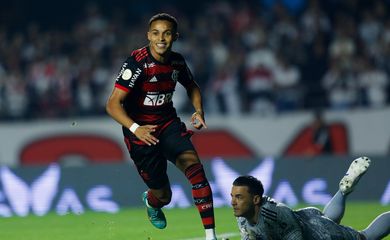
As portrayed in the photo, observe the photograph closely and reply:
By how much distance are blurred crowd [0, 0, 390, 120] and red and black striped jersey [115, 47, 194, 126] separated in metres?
8.89

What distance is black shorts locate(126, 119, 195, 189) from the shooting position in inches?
386

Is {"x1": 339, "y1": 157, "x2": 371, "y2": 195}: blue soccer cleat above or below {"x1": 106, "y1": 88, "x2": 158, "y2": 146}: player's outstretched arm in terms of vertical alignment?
below

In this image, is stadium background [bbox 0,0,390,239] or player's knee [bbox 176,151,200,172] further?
stadium background [bbox 0,0,390,239]

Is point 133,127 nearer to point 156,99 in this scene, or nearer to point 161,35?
point 156,99

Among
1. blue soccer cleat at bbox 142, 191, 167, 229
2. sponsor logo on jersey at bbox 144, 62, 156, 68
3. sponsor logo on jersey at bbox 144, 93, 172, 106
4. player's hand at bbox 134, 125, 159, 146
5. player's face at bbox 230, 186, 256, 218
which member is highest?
sponsor logo on jersey at bbox 144, 62, 156, 68

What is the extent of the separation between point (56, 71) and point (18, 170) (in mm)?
4120

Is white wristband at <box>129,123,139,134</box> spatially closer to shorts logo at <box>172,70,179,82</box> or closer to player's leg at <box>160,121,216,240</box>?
player's leg at <box>160,121,216,240</box>

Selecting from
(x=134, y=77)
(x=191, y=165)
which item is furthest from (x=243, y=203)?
(x=134, y=77)

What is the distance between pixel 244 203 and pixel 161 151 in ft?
5.51

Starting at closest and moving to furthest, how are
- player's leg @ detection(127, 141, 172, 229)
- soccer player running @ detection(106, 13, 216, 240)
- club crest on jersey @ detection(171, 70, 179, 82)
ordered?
soccer player running @ detection(106, 13, 216, 240)
club crest on jersey @ detection(171, 70, 179, 82)
player's leg @ detection(127, 141, 172, 229)

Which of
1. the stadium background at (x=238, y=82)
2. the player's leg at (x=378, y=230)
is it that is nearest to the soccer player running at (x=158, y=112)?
the player's leg at (x=378, y=230)

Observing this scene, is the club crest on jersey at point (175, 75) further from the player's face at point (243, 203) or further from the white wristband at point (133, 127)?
the player's face at point (243, 203)

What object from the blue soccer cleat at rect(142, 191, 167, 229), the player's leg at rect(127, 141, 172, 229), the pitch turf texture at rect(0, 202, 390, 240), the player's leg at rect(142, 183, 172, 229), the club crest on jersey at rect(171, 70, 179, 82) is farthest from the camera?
the pitch turf texture at rect(0, 202, 390, 240)

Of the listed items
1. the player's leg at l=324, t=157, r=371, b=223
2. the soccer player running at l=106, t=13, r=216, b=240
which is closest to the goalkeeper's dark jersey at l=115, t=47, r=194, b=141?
the soccer player running at l=106, t=13, r=216, b=240
